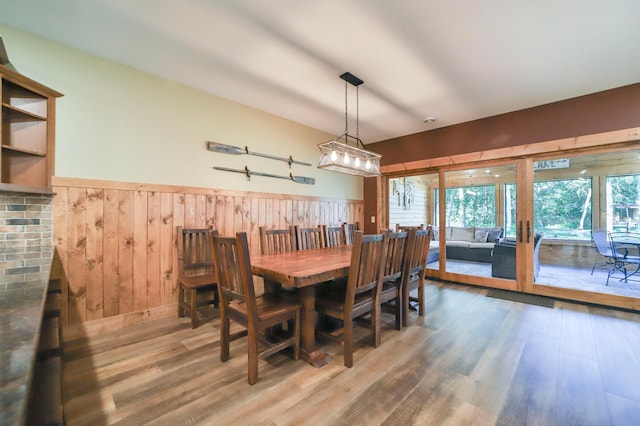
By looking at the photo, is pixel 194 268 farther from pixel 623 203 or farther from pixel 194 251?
pixel 623 203

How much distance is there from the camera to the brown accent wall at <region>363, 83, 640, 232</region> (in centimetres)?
317

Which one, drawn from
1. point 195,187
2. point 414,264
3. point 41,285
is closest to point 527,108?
point 414,264

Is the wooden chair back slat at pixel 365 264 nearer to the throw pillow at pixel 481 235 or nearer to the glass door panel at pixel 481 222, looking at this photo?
the glass door panel at pixel 481 222

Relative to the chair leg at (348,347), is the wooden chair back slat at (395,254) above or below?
above

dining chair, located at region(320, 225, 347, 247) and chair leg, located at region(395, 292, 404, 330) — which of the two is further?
dining chair, located at region(320, 225, 347, 247)

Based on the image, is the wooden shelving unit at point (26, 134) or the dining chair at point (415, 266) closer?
the wooden shelving unit at point (26, 134)

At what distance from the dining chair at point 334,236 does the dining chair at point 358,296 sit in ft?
4.12

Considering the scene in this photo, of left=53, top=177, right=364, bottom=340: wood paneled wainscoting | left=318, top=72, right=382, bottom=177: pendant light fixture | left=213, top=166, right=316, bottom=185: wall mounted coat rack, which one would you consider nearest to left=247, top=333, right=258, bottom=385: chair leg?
left=53, top=177, right=364, bottom=340: wood paneled wainscoting

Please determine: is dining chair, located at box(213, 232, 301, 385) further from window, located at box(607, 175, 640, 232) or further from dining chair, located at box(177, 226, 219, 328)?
window, located at box(607, 175, 640, 232)

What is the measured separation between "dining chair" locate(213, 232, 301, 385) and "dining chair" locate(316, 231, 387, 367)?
31 cm

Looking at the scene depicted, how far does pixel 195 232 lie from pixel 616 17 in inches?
167

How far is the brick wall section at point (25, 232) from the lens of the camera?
1.96 metres

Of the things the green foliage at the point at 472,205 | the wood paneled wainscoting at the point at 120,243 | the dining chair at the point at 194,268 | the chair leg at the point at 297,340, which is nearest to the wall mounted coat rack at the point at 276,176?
the wood paneled wainscoting at the point at 120,243

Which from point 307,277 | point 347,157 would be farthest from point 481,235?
point 307,277
